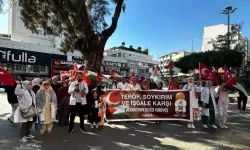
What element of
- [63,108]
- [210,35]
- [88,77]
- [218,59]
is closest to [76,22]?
[88,77]

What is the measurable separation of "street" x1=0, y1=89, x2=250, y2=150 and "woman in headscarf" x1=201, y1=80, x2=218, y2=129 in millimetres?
418

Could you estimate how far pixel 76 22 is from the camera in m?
12.0

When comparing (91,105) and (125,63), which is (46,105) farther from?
(125,63)

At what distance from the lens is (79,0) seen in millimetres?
11273

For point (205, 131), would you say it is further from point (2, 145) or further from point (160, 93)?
point (2, 145)

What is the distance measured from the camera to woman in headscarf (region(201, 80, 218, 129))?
8.27m

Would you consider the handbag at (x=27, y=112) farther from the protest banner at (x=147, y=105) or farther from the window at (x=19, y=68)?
the window at (x=19, y=68)

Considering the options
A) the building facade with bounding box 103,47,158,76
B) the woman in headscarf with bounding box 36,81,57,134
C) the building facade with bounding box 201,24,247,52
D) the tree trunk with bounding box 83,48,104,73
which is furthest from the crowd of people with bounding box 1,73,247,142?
the building facade with bounding box 201,24,247,52

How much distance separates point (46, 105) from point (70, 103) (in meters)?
0.72

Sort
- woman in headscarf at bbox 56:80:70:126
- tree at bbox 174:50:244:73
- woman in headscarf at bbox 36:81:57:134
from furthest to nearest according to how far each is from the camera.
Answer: tree at bbox 174:50:244:73, woman in headscarf at bbox 56:80:70:126, woman in headscarf at bbox 36:81:57:134

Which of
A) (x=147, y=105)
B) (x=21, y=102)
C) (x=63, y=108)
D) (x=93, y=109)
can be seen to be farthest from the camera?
(x=147, y=105)

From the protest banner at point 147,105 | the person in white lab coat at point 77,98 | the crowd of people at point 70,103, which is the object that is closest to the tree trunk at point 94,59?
the crowd of people at point 70,103

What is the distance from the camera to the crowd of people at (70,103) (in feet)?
21.0

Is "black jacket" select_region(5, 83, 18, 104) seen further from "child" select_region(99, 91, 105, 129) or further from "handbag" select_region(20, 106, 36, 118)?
"child" select_region(99, 91, 105, 129)
